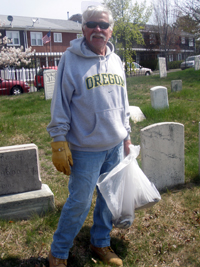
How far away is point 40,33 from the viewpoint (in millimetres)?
36188

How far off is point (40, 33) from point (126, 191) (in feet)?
123

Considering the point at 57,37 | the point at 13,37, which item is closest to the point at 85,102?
the point at 13,37

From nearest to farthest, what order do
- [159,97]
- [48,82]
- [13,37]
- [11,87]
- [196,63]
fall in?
[159,97], [48,82], [11,87], [196,63], [13,37]

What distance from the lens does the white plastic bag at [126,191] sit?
7.37 feet

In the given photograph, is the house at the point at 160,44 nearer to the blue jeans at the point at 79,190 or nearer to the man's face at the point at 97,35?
the man's face at the point at 97,35

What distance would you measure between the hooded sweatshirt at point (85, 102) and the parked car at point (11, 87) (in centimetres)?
1302

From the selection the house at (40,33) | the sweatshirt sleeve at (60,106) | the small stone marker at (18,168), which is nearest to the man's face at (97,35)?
the sweatshirt sleeve at (60,106)

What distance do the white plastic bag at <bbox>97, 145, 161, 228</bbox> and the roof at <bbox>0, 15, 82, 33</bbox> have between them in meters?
35.0

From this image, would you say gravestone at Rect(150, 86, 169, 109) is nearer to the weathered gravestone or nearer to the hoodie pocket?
the weathered gravestone

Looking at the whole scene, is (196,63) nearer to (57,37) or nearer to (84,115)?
(84,115)

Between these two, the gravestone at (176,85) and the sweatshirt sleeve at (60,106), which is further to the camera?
the gravestone at (176,85)

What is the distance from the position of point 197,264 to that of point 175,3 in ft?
58.5

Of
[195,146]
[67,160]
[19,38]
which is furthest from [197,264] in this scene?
[19,38]

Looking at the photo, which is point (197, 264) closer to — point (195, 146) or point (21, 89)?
point (195, 146)
